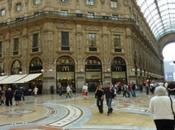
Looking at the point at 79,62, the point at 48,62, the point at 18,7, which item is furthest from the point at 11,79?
the point at 18,7

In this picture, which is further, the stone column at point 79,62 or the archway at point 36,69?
the stone column at point 79,62

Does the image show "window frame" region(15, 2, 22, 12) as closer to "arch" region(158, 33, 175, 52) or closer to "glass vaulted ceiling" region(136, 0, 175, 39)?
"glass vaulted ceiling" region(136, 0, 175, 39)

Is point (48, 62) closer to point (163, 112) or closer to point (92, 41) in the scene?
point (92, 41)

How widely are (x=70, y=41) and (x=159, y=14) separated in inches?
2038

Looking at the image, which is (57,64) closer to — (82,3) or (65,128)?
(82,3)

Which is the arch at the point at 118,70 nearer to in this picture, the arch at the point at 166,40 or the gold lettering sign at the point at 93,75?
the gold lettering sign at the point at 93,75

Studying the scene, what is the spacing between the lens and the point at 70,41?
4222cm

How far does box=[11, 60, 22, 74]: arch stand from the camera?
4342 centimetres

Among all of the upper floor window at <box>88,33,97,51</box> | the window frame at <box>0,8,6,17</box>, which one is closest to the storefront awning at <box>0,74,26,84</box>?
the upper floor window at <box>88,33,97,51</box>

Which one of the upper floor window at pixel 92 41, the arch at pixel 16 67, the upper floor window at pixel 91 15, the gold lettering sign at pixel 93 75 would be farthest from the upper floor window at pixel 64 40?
the arch at pixel 16 67

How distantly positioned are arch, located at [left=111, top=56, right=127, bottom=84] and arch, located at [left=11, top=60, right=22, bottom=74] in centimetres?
1451

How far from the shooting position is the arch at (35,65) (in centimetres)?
4100

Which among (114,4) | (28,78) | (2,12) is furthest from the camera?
(2,12)

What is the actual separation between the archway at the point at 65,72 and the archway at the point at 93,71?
235 cm
